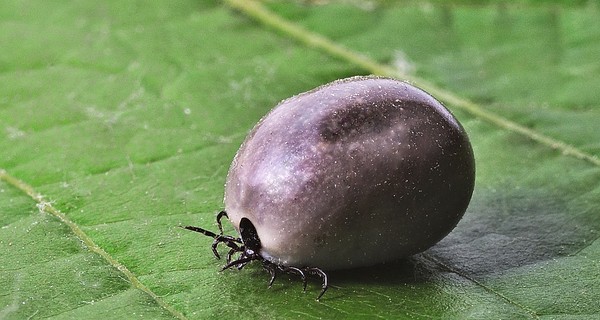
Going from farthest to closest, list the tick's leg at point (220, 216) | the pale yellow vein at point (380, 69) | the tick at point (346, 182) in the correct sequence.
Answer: the pale yellow vein at point (380, 69), the tick's leg at point (220, 216), the tick at point (346, 182)

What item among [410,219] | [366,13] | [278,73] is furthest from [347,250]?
→ [366,13]

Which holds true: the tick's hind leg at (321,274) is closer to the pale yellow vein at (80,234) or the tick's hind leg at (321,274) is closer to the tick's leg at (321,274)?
the tick's leg at (321,274)

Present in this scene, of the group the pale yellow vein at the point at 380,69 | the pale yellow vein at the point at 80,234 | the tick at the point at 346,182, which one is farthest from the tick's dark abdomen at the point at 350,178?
the pale yellow vein at the point at 380,69

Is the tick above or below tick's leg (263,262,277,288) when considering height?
above

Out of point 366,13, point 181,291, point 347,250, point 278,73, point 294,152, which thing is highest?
point 366,13

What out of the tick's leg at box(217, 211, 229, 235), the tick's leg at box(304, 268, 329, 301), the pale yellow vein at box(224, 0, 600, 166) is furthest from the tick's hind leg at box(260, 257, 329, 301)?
the pale yellow vein at box(224, 0, 600, 166)

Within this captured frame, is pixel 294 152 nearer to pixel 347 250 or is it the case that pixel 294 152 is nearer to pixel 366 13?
pixel 347 250

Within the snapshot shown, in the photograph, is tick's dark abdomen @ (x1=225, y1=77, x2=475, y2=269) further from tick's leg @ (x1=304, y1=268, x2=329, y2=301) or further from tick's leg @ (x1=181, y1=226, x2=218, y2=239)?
tick's leg @ (x1=181, y1=226, x2=218, y2=239)

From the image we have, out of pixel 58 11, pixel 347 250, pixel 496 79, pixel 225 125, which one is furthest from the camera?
pixel 58 11
